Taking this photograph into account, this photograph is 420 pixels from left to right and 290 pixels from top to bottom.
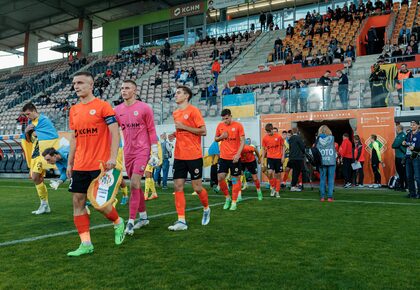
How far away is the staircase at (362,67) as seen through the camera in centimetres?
1805

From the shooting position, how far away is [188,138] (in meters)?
6.59

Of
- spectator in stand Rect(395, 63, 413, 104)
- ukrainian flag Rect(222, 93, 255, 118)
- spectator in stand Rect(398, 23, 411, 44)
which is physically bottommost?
ukrainian flag Rect(222, 93, 255, 118)

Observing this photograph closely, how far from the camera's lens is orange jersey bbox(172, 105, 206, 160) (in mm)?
6559

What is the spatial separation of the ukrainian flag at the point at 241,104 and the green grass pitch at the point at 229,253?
949 cm

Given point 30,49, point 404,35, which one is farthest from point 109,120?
point 30,49

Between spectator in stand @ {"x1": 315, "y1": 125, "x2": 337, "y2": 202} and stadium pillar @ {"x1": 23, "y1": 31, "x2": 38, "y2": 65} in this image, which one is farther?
stadium pillar @ {"x1": 23, "y1": 31, "x2": 38, "y2": 65}

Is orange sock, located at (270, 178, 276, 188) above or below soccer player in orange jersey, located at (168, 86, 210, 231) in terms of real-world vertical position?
below

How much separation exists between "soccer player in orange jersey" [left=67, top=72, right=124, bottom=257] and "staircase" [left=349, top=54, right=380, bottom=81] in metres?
14.7

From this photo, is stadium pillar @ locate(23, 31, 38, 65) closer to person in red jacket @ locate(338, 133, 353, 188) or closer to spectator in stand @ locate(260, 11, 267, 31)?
spectator in stand @ locate(260, 11, 267, 31)

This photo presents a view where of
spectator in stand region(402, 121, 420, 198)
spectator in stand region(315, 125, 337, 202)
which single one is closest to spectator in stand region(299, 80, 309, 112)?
spectator in stand region(402, 121, 420, 198)

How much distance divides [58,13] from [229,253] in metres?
44.4

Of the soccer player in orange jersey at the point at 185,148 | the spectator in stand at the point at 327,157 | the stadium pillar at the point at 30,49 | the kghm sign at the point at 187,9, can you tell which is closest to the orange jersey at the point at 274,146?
the spectator in stand at the point at 327,157

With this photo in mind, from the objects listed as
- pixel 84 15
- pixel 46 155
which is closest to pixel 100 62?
pixel 84 15

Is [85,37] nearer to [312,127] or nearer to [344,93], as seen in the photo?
[312,127]
